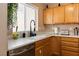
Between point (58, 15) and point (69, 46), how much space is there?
1.16m

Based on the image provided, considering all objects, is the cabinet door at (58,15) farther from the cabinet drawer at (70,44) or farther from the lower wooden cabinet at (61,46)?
the cabinet drawer at (70,44)

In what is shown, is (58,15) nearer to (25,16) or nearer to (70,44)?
(70,44)

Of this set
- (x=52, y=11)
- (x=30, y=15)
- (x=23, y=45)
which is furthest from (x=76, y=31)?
(x=23, y=45)

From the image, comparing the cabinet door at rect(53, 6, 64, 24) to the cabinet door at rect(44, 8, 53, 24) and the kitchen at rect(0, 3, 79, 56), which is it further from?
the cabinet door at rect(44, 8, 53, 24)

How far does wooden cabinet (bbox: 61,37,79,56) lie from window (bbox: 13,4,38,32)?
115 cm

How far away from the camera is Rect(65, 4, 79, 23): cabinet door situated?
3.60 meters

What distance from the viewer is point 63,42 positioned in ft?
11.3

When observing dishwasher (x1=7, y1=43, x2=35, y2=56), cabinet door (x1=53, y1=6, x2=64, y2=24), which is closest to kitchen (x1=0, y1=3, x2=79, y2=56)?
cabinet door (x1=53, y1=6, x2=64, y2=24)

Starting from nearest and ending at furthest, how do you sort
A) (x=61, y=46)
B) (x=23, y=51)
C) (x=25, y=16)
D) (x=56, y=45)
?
(x=23, y=51) → (x=25, y=16) → (x=61, y=46) → (x=56, y=45)

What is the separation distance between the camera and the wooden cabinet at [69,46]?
3259 millimetres

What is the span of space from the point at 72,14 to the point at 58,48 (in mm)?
1159

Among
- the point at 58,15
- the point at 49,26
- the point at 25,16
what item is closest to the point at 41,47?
the point at 25,16

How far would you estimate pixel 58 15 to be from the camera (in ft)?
13.0

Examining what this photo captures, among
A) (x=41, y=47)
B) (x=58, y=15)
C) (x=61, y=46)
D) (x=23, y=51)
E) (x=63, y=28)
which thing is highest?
(x=58, y=15)
